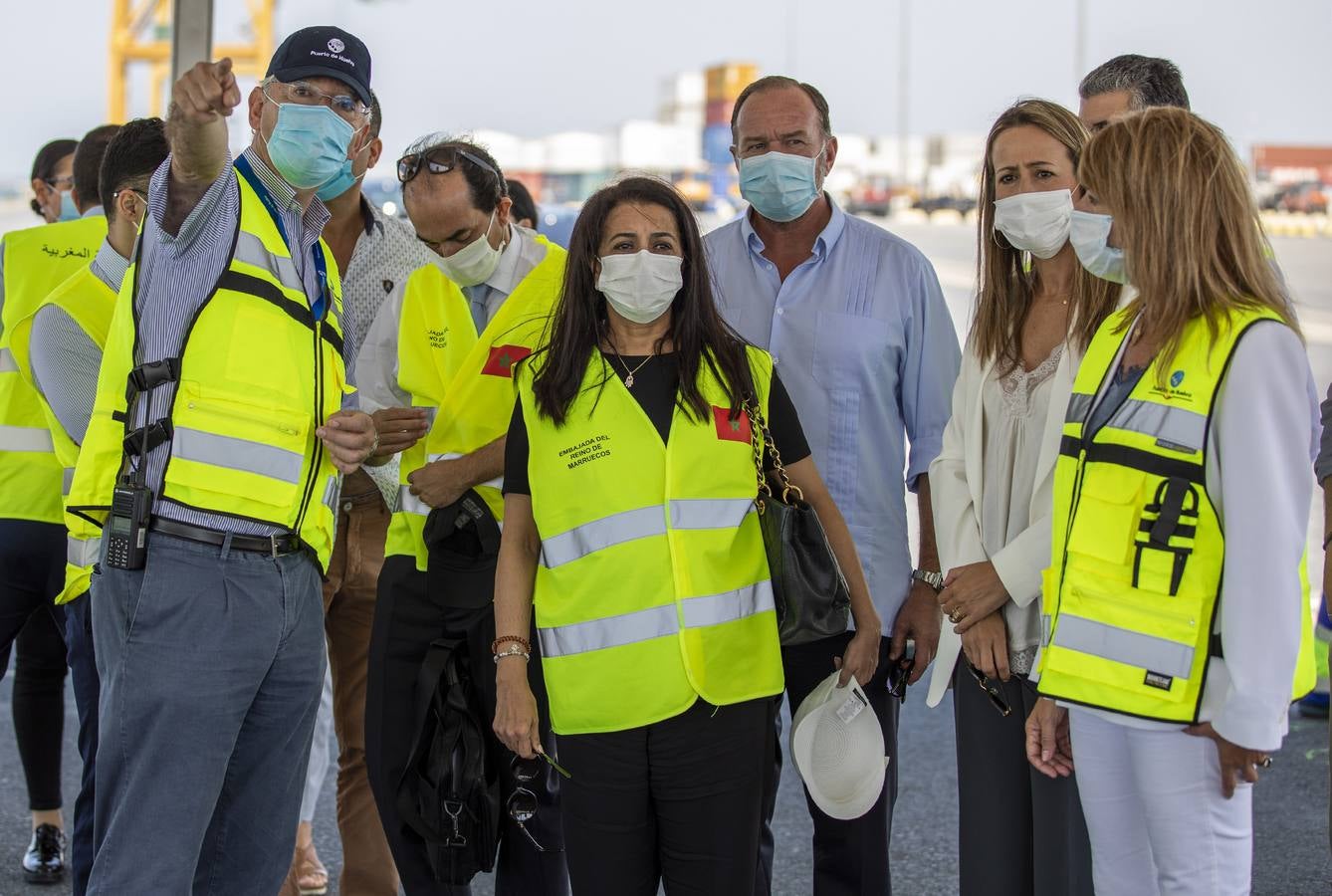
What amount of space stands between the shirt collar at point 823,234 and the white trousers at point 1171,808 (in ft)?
4.82

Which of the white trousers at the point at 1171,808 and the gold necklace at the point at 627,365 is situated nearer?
the white trousers at the point at 1171,808

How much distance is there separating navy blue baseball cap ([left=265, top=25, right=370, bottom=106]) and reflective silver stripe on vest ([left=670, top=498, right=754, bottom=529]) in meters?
1.04

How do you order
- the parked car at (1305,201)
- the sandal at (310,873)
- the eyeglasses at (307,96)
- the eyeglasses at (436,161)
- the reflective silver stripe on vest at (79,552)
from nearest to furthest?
the eyeglasses at (307,96)
the reflective silver stripe on vest at (79,552)
the eyeglasses at (436,161)
the sandal at (310,873)
the parked car at (1305,201)

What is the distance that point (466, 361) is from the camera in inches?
126

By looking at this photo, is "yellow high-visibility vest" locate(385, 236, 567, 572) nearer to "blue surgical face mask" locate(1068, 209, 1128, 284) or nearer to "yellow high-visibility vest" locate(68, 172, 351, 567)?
"yellow high-visibility vest" locate(68, 172, 351, 567)

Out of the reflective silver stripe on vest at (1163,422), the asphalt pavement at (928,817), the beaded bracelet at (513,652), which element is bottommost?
the asphalt pavement at (928,817)

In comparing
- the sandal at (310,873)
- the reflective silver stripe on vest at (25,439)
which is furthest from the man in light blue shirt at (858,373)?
the reflective silver stripe on vest at (25,439)

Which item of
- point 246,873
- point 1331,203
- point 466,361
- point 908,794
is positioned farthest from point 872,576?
point 1331,203

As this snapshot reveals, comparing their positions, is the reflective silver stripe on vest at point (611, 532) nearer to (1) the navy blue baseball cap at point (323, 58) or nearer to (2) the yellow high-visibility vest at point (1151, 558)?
(2) the yellow high-visibility vest at point (1151, 558)

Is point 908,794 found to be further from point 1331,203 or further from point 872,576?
point 1331,203

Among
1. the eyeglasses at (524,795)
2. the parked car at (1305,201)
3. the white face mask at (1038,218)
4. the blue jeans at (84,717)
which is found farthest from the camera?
the parked car at (1305,201)

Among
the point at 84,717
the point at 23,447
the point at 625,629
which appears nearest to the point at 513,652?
the point at 625,629

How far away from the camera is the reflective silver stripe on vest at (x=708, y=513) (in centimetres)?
255

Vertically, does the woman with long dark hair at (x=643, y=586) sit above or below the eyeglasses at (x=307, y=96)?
below
